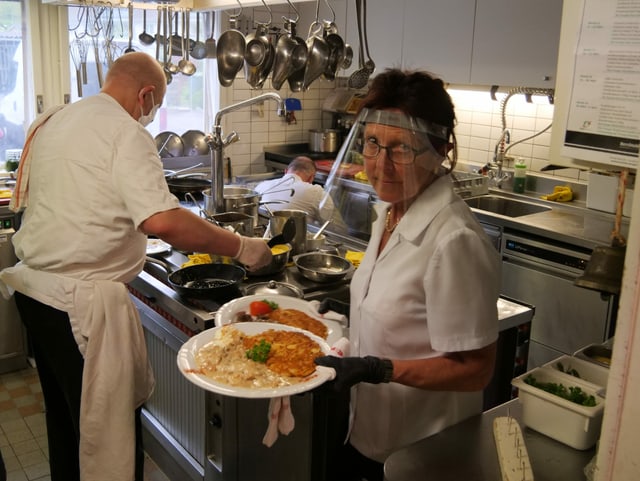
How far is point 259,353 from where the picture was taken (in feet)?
5.17

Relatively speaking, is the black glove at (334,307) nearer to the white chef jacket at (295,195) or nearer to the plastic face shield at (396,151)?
the plastic face shield at (396,151)

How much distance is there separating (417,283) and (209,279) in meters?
1.09

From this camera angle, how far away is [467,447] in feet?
4.30

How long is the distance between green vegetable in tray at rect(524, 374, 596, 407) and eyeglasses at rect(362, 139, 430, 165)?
1.75 ft

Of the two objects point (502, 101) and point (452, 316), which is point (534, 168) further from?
point (452, 316)

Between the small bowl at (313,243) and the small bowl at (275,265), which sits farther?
the small bowl at (313,243)

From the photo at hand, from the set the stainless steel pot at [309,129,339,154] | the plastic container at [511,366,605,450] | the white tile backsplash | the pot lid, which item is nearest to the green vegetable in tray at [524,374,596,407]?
the plastic container at [511,366,605,450]

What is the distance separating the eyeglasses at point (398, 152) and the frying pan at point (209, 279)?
0.87 meters

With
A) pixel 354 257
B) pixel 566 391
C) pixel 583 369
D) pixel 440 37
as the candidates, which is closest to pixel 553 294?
pixel 354 257

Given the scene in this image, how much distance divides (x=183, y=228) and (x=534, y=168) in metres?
2.91

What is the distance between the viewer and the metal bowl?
7.50 feet

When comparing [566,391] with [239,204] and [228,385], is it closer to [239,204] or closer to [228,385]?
[228,385]

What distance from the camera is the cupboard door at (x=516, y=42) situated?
3.48 m

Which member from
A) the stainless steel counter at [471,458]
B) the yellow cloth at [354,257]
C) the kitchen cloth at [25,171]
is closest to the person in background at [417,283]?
the stainless steel counter at [471,458]
